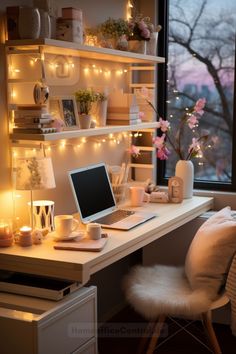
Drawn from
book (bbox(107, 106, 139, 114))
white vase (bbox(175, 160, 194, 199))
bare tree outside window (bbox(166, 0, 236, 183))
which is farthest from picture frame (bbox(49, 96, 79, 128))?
bare tree outside window (bbox(166, 0, 236, 183))

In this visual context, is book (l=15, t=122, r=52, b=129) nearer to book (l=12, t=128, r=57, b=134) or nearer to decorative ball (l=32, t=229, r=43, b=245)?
book (l=12, t=128, r=57, b=134)

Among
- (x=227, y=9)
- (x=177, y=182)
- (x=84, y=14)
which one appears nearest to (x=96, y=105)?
(x=84, y=14)

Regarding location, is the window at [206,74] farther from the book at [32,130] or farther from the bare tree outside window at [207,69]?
the book at [32,130]

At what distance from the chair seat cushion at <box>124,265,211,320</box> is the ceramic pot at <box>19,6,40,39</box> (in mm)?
1353

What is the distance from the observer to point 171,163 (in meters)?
4.02

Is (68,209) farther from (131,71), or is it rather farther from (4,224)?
(131,71)

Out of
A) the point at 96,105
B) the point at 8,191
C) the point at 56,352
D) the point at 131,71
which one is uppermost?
the point at 131,71

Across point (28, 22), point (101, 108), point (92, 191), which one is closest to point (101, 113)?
point (101, 108)

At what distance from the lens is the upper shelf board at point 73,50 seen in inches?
97.0

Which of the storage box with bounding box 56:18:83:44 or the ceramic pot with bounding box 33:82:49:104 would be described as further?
the storage box with bounding box 56:18:83:44

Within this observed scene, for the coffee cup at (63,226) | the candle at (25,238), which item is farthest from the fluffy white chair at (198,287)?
the candle at (25,238)

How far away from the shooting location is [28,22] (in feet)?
8.05

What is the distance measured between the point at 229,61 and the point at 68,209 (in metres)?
1.55

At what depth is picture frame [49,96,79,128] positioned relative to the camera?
2.80 m
